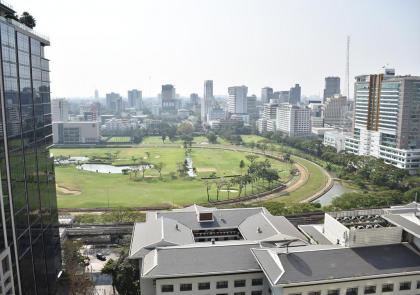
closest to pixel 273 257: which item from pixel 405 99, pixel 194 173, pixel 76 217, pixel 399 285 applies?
pixel 399 285

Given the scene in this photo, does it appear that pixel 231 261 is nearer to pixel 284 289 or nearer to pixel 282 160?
pixel 284 289

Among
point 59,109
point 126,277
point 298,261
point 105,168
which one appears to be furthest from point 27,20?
point 59,109

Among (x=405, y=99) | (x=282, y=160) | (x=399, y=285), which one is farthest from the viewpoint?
(x=282, y=160)

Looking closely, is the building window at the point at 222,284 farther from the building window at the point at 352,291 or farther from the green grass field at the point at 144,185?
the green grass field at the point at 144,185

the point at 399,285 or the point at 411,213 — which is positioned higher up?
the point at 411,213

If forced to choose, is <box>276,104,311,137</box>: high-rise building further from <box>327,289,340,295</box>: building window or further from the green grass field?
<box>327,289,340,295</box>: building window

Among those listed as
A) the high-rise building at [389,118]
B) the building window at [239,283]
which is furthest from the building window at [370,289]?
the high-rise building at [389,118]

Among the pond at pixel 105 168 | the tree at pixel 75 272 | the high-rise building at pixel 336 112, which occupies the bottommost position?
the pond at pixel 105 168

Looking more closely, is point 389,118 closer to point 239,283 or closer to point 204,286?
point 239,283
